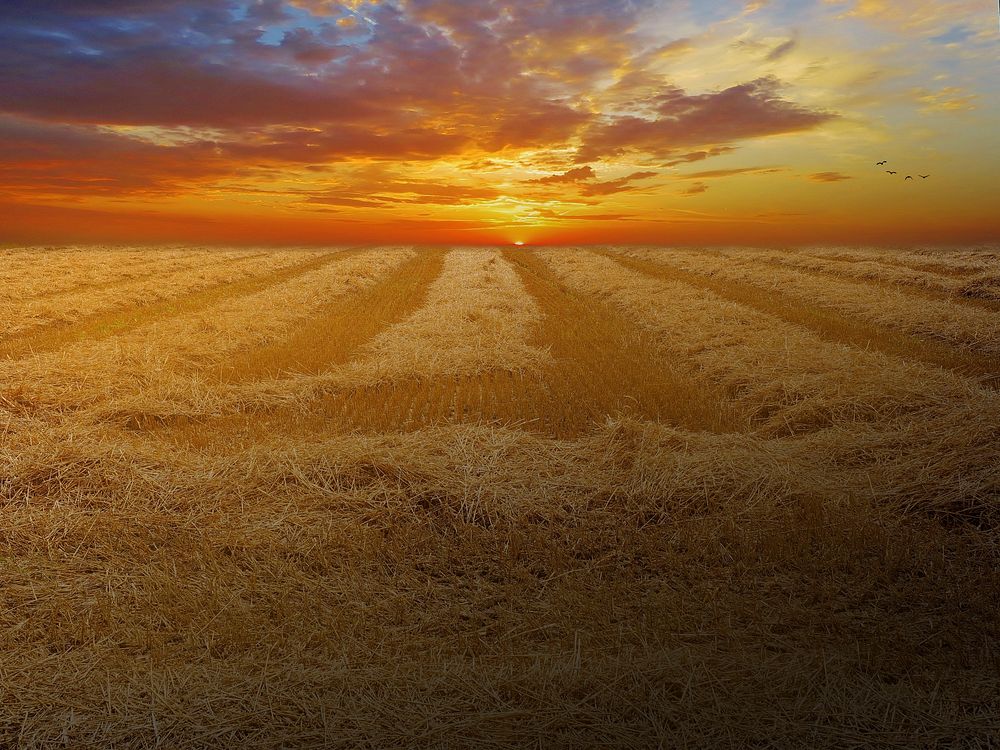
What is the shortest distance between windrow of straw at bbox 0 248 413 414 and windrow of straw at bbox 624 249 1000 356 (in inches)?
483

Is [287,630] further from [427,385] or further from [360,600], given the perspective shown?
[427,385]

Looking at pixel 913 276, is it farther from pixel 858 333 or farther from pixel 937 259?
pixel 858 333

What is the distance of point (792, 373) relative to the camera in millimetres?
9117

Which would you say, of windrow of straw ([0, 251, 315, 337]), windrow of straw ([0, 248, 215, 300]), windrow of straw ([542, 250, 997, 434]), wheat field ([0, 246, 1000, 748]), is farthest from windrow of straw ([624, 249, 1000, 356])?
windrow of straw ([0, 248, 215, 300])

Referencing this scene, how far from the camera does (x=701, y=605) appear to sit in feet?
13.3

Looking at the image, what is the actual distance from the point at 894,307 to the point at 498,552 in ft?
44.2

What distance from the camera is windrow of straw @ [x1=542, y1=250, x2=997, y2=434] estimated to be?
25.0 feet

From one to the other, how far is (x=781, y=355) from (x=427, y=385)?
17.2ft

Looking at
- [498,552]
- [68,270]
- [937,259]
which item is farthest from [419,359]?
[937,259]

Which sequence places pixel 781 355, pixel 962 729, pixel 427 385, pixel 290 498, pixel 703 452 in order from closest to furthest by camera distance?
pixel 962 729
pixel 290 498
pixel 703 452
pixel 427 385
pixel 781 355

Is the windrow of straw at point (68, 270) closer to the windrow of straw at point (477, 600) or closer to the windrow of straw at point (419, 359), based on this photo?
the windrow of straw at point (419, 359)

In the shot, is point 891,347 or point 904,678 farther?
point 891,347

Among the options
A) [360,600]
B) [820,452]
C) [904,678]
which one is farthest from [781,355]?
[360,600]

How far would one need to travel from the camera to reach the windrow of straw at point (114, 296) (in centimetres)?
1431
